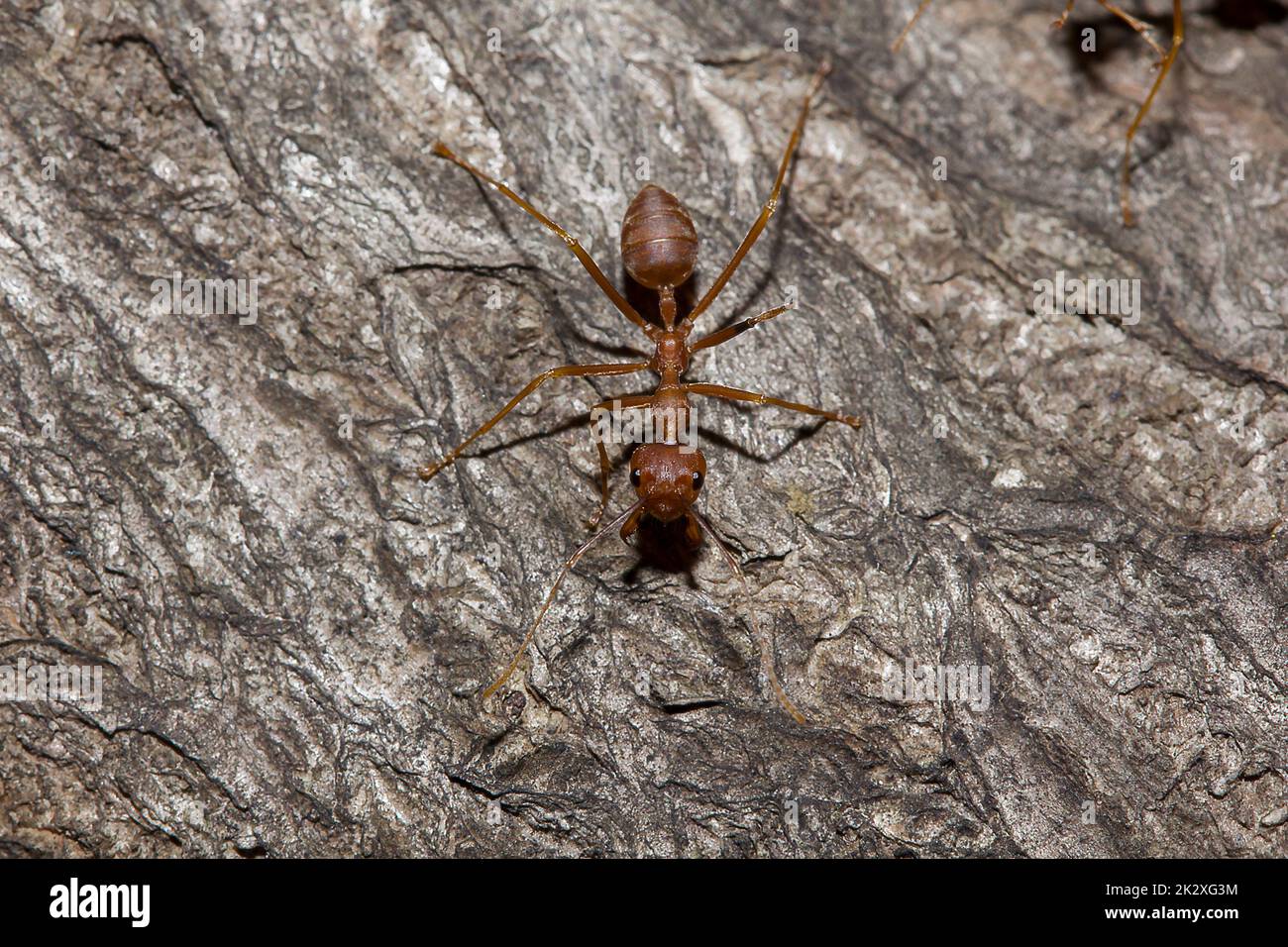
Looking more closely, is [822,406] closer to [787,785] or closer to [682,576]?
[682,576]

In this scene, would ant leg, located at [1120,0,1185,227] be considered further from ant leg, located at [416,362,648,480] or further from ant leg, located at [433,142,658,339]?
ant leg, located at [416,362,648,480]

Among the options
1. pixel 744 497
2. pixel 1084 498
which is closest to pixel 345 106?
pixel 744 497

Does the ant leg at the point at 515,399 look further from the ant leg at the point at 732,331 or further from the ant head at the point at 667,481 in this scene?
the ant head at the point at 667,481

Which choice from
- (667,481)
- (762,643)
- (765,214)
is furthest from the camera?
(765,214)

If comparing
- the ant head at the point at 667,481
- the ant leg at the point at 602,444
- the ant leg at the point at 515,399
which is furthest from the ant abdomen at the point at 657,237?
the ant head at the point at 667,481

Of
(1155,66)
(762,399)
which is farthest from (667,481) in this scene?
(1155,66)

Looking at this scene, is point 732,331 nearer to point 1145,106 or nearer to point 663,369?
point 663,369

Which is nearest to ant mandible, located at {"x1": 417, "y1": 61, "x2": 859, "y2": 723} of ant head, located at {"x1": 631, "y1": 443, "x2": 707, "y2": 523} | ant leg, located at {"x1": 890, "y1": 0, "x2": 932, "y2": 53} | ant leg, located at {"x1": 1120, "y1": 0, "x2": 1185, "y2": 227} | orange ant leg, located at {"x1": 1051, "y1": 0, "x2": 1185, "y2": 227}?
ant head, located at {"x1": 631, "y1": 443, "x2": 707, "y2": 523}
